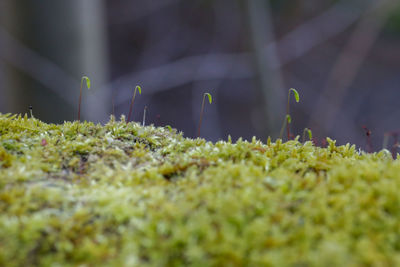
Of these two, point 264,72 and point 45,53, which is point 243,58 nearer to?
point 264,72

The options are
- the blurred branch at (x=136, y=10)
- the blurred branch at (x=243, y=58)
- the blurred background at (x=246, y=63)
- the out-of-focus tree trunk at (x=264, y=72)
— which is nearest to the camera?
the out-of-focus tree trunk at (x=264, y=72)

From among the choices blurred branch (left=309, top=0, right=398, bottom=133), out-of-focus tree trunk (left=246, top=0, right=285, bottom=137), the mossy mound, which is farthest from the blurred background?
the mossy mound

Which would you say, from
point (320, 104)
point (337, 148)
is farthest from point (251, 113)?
point (337, 148)

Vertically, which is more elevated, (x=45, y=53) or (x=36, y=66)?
(x=45, y=53)

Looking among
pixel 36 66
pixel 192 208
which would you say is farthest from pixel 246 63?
pixel 192 208

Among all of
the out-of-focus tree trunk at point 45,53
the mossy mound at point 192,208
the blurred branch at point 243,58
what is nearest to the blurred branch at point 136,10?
the blurred branch at point 243,58

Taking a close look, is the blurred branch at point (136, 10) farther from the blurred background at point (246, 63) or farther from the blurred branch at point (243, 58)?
the blurred branch at point (243, 58)
